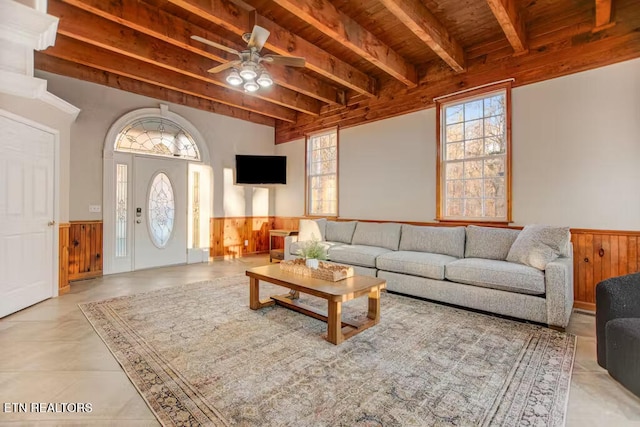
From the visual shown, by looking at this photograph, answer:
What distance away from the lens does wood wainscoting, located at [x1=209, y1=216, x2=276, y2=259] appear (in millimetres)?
6230

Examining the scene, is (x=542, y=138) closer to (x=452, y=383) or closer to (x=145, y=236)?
(x=452, y=383)

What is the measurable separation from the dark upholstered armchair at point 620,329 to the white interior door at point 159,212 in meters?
5.84

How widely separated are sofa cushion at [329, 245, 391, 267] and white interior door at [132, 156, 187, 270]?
305 cm

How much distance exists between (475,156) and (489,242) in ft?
4.16

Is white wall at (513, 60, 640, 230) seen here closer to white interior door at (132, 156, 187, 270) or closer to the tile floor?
the tile floor

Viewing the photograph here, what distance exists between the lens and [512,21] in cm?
307

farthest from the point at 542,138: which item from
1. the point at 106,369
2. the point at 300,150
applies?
the point at 106,369

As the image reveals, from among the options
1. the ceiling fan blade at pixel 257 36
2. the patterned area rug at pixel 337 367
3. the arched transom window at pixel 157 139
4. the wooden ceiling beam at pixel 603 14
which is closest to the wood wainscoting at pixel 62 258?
the patterned area rug at pixel 337 367

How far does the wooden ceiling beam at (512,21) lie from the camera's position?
2.83 m

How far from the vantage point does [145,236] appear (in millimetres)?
5273

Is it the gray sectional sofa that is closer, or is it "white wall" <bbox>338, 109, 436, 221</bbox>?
the gray sectional sofa

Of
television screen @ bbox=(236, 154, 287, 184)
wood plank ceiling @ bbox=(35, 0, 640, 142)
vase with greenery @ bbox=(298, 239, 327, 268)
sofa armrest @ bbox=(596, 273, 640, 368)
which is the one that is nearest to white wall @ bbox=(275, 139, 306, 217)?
television screen @ bbox=(236, 154, 287, 184)

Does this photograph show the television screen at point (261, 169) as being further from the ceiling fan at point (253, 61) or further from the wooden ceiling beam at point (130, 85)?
the ceiling fan at point (253, 61)

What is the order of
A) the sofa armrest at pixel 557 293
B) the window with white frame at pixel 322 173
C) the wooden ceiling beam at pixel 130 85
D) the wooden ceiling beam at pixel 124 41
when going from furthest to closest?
the window with white frame at pixel 322 173 → the wooden ceiling beam at pixel 130 85 → the wooden ceiling beam at pixel 124 41 → the sofa armrest at pixel 557 293
